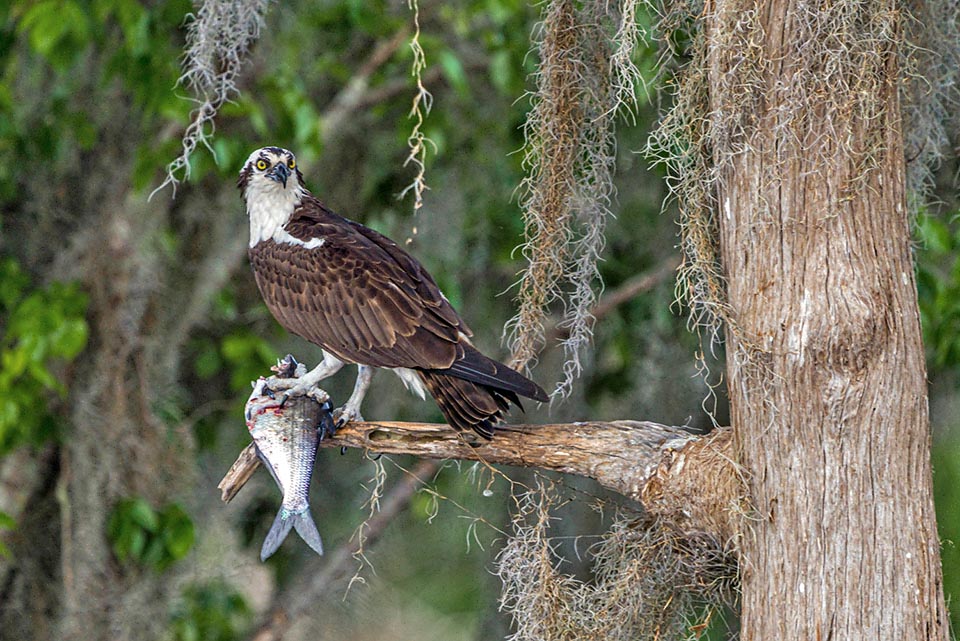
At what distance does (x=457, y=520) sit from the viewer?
205 inches

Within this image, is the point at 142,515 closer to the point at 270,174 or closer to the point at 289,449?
the point at 270,174

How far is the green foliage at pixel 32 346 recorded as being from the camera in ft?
12.9

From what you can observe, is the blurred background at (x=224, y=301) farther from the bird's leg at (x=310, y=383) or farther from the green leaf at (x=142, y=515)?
the bird's leg at (x=310, y=383)

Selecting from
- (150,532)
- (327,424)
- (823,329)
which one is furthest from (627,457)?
(150,532)

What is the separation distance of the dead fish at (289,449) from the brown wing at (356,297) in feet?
0.71

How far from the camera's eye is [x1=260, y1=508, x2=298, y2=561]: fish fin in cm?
235

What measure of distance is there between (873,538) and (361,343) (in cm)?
133

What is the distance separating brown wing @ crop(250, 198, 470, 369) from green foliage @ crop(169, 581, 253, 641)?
1.97m

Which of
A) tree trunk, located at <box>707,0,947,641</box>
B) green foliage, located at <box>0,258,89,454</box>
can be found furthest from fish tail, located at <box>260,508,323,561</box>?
green foliage, located at <box>0,258,89,454</box>

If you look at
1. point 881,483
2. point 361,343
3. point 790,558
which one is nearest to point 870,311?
point 881,483

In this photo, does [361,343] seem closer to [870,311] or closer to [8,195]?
[870,311]

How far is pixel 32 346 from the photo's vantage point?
3928 mm

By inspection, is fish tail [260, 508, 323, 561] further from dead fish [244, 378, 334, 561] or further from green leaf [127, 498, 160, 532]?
green leaf [127, 498, 160, 532]

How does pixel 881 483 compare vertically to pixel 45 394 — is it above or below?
below
